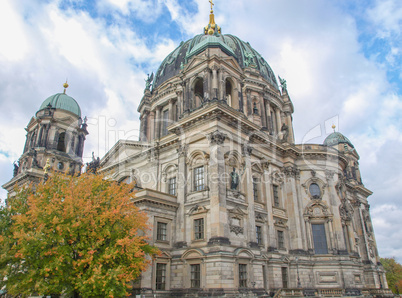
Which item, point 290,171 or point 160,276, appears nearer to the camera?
point 160,276

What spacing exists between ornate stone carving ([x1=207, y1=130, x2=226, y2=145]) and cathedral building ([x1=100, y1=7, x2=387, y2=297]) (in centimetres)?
8

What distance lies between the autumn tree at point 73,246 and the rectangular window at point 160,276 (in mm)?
5396

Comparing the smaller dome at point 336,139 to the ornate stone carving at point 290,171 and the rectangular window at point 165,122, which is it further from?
the rectangular window at point 165,122

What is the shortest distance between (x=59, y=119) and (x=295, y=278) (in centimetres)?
4026

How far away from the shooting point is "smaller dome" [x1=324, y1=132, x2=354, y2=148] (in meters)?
54.8

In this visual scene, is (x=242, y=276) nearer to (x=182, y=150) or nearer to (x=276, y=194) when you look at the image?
(x=276, y=194)

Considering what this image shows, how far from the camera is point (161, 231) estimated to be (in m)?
26.1

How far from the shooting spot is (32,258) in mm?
17516

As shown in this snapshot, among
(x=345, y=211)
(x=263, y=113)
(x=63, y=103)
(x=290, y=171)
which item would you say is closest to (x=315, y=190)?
(x=290, y=171)

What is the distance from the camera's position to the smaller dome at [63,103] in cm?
5188

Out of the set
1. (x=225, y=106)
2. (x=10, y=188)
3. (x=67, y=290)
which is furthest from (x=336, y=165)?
(x=10, y=188)

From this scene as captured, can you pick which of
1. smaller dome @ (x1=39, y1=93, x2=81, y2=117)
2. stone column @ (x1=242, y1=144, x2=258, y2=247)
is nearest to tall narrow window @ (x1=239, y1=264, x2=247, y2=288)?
stone column @ (x1=242, y1=144, x2=258, y2=247)

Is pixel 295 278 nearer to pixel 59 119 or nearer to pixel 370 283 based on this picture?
pixel 370 283

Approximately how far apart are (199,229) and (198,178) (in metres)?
4.12
